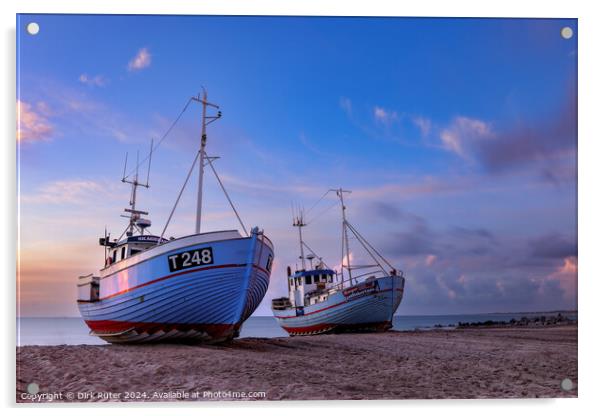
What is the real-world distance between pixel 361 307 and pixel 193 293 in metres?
10.8

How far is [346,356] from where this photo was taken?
10352mm

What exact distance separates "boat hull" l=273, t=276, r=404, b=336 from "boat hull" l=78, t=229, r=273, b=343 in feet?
30.6

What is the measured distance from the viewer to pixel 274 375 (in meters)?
8.13

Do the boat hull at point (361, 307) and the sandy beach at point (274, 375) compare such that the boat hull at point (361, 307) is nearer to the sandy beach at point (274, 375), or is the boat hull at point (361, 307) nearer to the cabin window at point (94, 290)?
the cabin window at point (94, 290)

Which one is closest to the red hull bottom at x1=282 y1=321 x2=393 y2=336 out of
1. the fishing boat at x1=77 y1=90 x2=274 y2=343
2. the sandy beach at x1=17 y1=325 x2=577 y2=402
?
the fishing boat at x1=77 y1=90 x2=274 y2=343

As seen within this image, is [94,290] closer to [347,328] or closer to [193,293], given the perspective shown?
[193,293]

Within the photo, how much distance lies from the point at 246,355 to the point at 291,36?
5068 mm

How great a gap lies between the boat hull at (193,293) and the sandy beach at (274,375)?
792mm

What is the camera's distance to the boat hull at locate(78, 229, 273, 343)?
416 inches

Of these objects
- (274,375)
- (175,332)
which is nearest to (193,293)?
(175,332)

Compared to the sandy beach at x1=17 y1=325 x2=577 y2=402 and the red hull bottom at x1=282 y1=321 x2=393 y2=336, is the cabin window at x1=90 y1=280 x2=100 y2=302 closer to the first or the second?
the sandy beach at x1=17 y1=325 x2=577 y2=402

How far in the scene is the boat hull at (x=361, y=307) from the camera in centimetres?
2034
